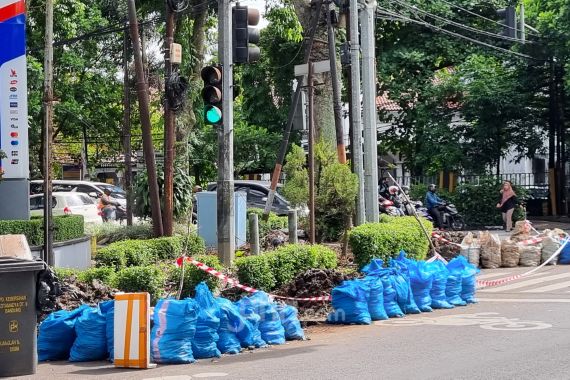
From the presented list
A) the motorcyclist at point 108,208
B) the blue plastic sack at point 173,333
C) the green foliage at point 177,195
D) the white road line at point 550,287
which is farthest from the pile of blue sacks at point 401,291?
the motorcyclist at point 108,208

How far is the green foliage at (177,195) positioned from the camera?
77.7 feet

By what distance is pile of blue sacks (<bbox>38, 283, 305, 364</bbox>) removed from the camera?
10.5 m

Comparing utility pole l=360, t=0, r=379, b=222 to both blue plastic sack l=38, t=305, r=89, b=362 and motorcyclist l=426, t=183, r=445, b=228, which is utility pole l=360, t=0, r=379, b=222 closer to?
blue plastic sack l=38, t=305, r=89, b=362

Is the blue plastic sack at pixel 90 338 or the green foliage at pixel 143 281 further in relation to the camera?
the green foliage at pixel 143 281

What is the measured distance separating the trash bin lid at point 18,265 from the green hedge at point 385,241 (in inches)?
284

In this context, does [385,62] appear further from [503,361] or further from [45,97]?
[503,361]

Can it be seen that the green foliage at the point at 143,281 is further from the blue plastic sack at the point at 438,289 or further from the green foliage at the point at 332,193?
the green foliage at the point at 332,193

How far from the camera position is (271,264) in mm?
14445

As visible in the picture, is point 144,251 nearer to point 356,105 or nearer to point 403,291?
point 356,105

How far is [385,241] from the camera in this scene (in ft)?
54.2

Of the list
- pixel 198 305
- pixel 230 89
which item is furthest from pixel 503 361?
pixel 230 89

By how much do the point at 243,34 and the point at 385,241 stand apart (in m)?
4.39

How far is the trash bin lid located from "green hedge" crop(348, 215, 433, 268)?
720 centimetres

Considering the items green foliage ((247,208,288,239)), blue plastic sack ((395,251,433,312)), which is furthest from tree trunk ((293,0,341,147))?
blue plastic sack ((395,251,433,312))
